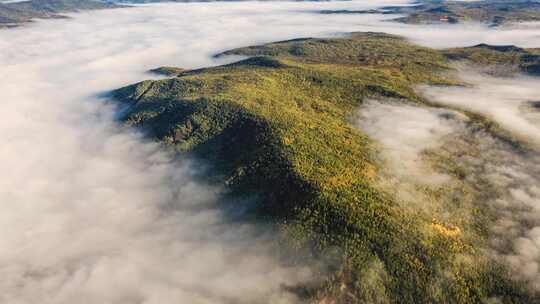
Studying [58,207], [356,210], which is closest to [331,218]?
[356,210]

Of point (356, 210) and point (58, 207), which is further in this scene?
point (58, 207)

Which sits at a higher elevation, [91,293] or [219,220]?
[219,220]

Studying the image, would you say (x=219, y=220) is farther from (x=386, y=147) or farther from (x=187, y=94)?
(x=187, y=94)

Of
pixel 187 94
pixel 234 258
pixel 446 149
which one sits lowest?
pixel 234 258

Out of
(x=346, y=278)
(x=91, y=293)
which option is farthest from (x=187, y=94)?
(x=346, y=278)

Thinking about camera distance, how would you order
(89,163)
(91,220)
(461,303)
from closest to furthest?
(461,303) → (91,220) → (89,163)

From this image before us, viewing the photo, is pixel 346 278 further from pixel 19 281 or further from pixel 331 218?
pixel 19 281

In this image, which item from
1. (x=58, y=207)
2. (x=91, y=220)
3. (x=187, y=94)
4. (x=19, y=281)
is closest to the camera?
(x=19, y=281)
